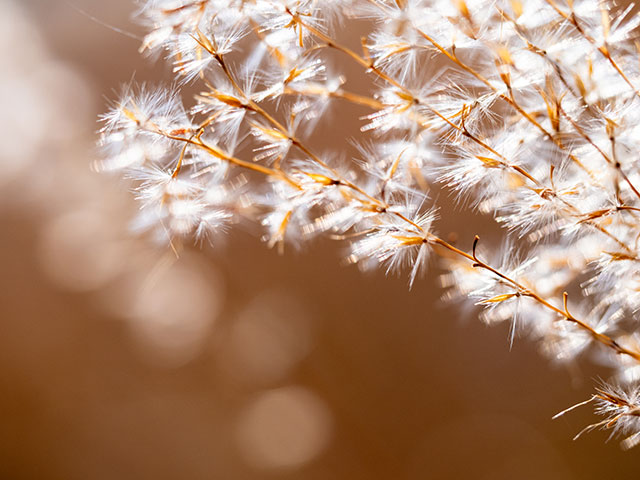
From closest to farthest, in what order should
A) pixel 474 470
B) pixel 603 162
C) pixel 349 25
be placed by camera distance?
1. pixel 603 162
2. pixel 349 25
3. pixel 474 470

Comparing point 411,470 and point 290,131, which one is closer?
point 290,131

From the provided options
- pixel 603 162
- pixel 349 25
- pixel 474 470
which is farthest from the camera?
pixel 474 470

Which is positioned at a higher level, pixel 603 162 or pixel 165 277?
pixel 603 162

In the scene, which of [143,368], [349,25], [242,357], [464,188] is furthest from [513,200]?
[143,368]

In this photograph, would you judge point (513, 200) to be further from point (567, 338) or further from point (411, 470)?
point (411, 470)

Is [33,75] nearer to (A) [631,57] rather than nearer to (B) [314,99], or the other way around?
(B) [314,99]

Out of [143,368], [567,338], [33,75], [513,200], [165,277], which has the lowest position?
[143,368]
